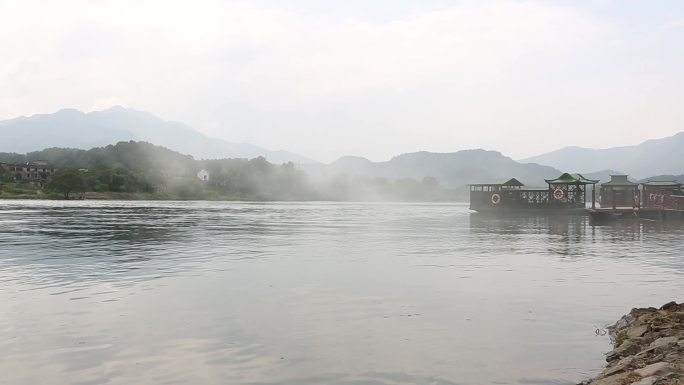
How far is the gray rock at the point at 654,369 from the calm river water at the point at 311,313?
1548 mm

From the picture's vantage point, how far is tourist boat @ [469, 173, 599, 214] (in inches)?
3996

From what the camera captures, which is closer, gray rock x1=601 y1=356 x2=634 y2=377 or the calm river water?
gray rock x1=601 y1=356 x2=634 y2=377

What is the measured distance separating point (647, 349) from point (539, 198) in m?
98.0

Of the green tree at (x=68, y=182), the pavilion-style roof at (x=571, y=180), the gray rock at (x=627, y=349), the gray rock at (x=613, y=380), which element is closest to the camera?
the gray rock at (x=613, y=380)

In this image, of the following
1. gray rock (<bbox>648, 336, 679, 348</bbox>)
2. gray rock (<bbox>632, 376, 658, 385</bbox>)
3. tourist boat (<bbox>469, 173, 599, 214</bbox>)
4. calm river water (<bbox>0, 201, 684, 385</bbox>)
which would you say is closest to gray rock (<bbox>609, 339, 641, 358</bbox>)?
gray rock (<bbox>648, 336, 679, 348</bbox>)

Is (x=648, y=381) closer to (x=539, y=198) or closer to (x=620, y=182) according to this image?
(x=620, y=182)

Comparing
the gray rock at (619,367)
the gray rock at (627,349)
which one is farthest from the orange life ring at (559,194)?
the gray rock at (619,367)

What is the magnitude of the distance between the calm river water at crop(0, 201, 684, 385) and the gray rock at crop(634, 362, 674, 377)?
1.55 m

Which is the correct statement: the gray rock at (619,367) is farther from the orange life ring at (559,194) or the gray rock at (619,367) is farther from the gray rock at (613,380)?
the orange life ring at (559,194)

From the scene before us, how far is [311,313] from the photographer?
18.7 m

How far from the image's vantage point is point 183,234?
5281cm

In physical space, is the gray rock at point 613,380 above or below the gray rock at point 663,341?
below

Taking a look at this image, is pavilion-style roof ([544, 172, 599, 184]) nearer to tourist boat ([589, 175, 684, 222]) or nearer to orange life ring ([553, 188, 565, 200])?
orange life ring ([553, 188, 565, 200])

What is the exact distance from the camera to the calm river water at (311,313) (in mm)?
12711
